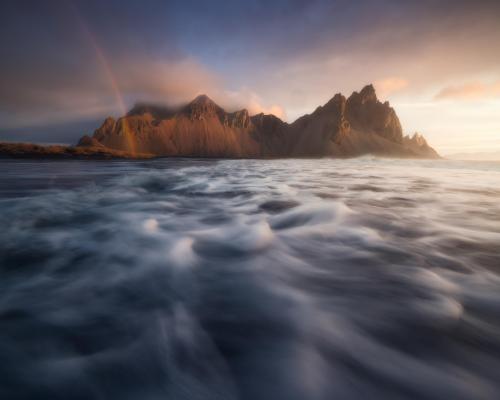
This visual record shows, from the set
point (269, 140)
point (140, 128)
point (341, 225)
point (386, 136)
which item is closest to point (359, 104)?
point (386, 136)

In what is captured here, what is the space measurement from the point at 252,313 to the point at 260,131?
531 feet

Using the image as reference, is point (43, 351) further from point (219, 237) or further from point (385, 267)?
point (385, 267)

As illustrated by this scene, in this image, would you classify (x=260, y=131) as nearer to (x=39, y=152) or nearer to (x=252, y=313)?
(x=39, y=152)

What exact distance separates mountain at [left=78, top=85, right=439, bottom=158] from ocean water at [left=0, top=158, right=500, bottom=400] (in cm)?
12391

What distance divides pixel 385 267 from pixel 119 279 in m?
2.49

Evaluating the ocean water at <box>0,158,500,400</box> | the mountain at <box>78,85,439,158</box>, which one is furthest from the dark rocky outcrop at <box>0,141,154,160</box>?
the mountain at <box>78,85,439,158</box>

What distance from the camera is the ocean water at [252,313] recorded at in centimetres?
117

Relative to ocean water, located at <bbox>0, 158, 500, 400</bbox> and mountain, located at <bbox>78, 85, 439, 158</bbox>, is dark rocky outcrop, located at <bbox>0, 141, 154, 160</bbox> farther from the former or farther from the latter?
mountain, located at <bbox>78, 85, 439, 158</bbox>

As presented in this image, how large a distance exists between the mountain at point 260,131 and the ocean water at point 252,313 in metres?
124

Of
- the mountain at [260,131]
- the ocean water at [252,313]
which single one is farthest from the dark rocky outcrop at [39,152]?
the mountain at [260,131]

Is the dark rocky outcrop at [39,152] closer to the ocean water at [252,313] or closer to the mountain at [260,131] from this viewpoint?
the ocean water at [252,313]

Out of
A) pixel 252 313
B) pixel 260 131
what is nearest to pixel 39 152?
pixel 252 313

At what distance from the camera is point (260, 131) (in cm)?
15688

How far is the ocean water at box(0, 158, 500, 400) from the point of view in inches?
46.1
